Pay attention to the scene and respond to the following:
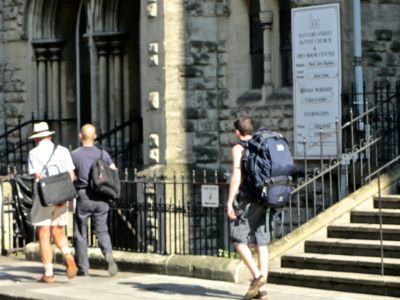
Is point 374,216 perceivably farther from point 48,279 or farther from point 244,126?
point 48,279

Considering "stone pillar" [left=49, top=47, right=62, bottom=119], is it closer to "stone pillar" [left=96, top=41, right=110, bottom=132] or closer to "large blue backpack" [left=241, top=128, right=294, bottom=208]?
"stone pillar" [left=96, top=41, right=110, bottom=132]

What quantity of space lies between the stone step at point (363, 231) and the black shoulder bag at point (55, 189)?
3.11m

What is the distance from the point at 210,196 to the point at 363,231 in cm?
206

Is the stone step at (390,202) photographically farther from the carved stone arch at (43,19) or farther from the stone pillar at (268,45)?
the carved stone arch at (43,19)

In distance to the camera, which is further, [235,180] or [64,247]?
[64,247]

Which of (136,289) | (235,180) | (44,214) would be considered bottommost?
(136,289)

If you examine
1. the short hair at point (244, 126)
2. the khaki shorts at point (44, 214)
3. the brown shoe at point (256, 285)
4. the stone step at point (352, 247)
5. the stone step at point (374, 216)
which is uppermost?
the short hair at point (244, 126)

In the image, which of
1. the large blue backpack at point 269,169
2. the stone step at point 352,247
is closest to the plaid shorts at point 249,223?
the large blue backpack at point 269,169

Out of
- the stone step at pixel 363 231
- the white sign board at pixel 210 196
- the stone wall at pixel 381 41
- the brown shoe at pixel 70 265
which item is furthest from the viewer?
the stone wall at pixel 381 41

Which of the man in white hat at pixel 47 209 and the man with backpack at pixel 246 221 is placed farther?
the man in white hat at pixel 47 209

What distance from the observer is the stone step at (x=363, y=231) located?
12461 millimetres

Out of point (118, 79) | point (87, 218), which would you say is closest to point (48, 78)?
point (118, 79)

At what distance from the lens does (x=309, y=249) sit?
12.9m

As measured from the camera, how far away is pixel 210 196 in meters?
13.7
